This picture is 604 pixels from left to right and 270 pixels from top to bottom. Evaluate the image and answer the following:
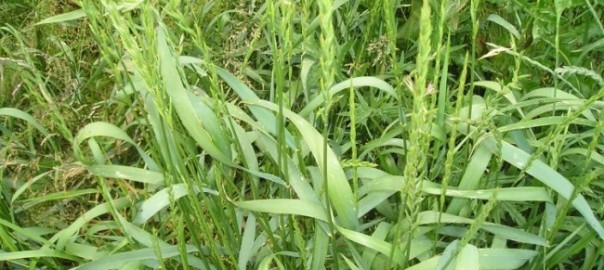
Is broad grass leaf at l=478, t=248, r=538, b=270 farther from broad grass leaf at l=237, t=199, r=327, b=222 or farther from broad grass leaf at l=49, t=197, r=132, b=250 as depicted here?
broad grass leaf at l=49, t=197, r=132, b=250

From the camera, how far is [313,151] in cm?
105

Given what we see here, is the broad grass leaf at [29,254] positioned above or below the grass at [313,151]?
below

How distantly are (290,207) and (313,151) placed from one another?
3.6 inches

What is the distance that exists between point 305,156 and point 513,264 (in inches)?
16.6

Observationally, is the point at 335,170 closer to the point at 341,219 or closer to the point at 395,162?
the point at 341,219

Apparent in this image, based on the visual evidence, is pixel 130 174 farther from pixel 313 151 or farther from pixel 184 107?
pixel 313 151

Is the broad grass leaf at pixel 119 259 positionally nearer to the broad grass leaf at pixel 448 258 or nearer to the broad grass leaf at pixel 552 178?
the broad grass leaf at pixel 448 258

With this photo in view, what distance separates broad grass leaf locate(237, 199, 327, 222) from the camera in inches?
40.1

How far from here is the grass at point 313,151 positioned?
94 centimetres

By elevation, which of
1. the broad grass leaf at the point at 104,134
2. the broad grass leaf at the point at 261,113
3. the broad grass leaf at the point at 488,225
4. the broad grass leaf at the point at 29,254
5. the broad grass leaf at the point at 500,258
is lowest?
the broad grass leaf at the point at 29,254

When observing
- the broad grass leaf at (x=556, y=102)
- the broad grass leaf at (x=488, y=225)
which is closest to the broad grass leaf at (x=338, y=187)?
the broad grass leaf at (x=488, y=225)

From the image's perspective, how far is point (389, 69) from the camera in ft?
5.42

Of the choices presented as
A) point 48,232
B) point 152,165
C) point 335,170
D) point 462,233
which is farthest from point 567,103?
point 48,232

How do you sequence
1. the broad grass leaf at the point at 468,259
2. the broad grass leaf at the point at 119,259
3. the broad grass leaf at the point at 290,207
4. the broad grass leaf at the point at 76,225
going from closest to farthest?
the broad grass leaf at the point at 468,259 < the broad grass leaf at the point at 290,207 < the broad grass leaf at the point at 119,259 < the broad grass leaf at the point at 76,225
